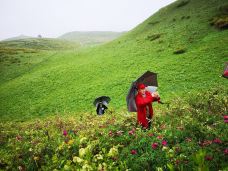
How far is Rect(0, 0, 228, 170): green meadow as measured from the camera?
205 inches

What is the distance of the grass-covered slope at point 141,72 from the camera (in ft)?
64.4

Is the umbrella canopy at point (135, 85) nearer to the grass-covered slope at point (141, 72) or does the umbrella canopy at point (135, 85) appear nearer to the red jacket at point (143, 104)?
the red jacket at point (143, 104)

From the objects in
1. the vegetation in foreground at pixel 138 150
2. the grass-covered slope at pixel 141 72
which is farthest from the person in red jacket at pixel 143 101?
the grass-covered slope at pixel 141 72

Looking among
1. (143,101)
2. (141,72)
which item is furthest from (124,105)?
(143,101)

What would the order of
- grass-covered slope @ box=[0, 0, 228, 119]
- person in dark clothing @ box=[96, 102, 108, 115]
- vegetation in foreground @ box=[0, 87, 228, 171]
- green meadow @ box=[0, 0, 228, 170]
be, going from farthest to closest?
grass-covered slope @ box=[0, 0, 228, 119], person in dark clothing @ box=[96, 102, 108, 115], green meadow @ box=[0, 0, 228, 170], vegetation in foreground @ box=[0, 87, 228, 171]

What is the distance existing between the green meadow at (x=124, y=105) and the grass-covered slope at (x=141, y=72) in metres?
0.11

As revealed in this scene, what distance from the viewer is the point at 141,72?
2430 centimetres

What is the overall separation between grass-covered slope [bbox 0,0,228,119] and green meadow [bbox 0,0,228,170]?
106 millimetres

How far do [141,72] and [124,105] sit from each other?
7.75 meters

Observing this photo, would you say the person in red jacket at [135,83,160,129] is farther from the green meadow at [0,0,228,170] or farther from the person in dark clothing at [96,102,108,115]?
the person in dark clothing at [96,102,108,115]

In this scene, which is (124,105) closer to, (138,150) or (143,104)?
(143,104)

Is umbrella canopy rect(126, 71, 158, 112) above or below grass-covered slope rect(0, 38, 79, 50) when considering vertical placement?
below

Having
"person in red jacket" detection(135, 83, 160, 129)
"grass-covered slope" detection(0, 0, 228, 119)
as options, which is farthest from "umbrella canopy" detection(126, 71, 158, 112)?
"grass-covered slope" detection(0, 0, 228, 119)

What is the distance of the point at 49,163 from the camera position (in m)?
5.58
